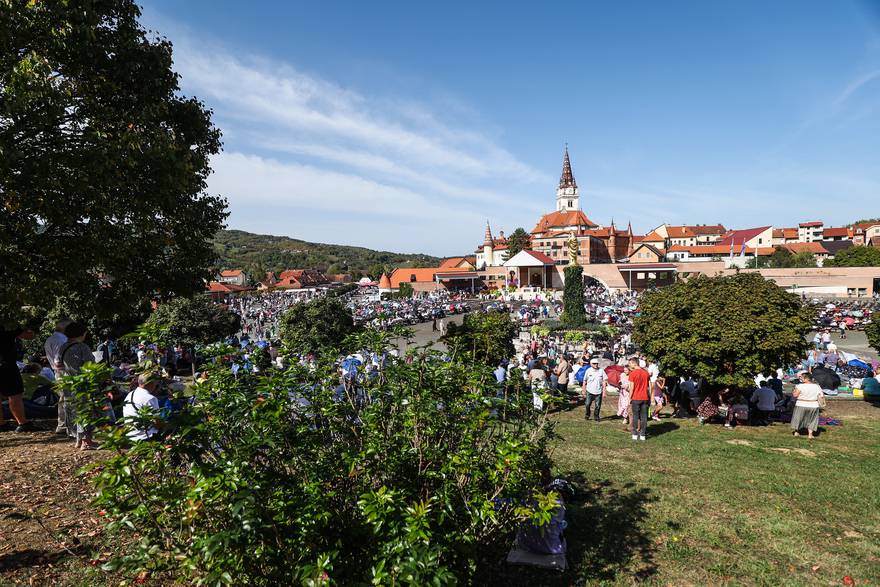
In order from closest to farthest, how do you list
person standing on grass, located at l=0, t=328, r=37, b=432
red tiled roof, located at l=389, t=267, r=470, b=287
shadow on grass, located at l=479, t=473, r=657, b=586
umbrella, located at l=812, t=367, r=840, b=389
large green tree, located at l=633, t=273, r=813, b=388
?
shadow on grass, located at l=479, t=473, r=657, b=586
person standing on grass, located at l=0, t=328, r=37, b=432
large green tree, located at l=633, t=273, r=813, b=388
umbrella, located at l=812, t=367, r=840, b=389
red tiled roof, located at l=389, t=267, r=470, b=287

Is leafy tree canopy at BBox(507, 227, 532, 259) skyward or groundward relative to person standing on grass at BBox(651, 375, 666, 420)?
skyward

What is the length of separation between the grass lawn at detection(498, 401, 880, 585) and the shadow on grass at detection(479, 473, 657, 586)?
12 mm

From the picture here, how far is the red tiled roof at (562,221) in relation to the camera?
94.3 metres

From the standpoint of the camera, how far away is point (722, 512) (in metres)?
5.05

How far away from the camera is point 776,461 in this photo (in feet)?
21.9

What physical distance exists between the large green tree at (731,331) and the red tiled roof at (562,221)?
86980 mm

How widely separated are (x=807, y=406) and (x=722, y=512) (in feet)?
15.2

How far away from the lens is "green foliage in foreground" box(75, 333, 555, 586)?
245cm

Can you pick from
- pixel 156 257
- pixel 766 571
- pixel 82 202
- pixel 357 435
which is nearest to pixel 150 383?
pixel 357 435

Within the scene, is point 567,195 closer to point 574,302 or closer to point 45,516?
point 574,302

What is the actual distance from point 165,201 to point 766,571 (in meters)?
9.14

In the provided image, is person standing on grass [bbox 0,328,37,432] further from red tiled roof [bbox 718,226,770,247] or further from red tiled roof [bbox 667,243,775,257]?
red tiled roof [bbox 718,226,770,247]

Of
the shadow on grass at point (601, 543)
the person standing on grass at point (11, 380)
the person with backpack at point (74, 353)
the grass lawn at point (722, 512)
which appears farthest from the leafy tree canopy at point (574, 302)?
the person with backpack at point (74, 353)

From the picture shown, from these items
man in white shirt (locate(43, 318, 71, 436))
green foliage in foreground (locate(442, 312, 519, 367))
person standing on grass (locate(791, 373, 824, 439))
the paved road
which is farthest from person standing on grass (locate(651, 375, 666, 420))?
the paved road
